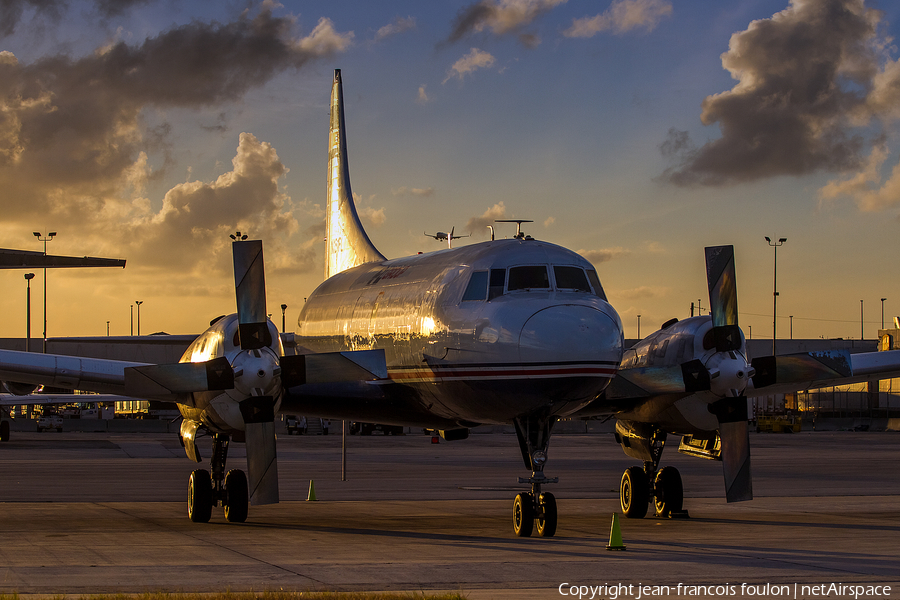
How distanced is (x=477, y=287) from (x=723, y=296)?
Result: 4606 millimetres

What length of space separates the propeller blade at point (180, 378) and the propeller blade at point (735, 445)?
8.01 metres

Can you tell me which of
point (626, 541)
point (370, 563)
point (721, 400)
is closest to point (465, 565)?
point (370, 563)

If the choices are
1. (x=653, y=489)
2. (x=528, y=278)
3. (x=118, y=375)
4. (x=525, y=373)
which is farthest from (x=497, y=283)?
(x=118, y=375)

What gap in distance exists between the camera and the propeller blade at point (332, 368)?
1611cm

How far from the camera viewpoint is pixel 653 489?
1872 centimetres

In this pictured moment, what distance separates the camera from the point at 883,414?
280ft

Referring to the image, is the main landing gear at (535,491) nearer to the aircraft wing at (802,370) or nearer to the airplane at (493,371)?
the airplane at (493,371)

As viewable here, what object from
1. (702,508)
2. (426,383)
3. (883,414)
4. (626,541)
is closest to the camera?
(626,541)

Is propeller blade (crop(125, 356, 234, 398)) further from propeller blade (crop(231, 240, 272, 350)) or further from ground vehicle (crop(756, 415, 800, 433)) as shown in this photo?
ground vehicle (crop(756, 415, 800, 433))

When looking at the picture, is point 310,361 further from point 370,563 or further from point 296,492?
point 296,492

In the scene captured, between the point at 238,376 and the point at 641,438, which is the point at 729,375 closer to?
the point at 641,438

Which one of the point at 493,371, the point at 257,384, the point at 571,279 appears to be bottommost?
the point at 257,384

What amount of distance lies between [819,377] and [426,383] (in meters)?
6.90

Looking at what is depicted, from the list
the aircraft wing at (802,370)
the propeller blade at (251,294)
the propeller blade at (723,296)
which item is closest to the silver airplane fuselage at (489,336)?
the propeller blade at (251,294)
